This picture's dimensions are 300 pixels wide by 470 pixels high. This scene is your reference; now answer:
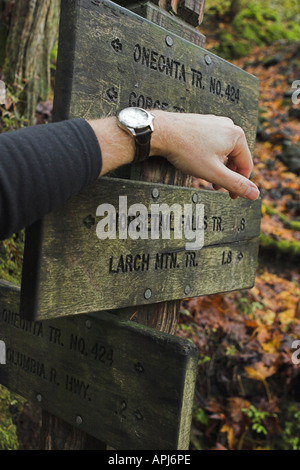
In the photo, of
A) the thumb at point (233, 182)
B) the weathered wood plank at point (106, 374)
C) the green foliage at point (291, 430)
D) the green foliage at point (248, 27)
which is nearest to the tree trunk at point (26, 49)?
the weathered wood plank at point (106, 374)

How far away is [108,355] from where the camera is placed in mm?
1426

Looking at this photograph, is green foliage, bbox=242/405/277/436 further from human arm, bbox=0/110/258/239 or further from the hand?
human arm, bbox=0/110/258/239

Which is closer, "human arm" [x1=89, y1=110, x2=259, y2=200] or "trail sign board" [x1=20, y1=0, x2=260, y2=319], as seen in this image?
"trail sign board" [x1=20, y1=0, x2=260, y2=319]

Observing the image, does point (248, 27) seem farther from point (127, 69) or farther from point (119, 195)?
point (119, 195)

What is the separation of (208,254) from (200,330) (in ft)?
6.19

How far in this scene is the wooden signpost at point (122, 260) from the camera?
3.89 feet

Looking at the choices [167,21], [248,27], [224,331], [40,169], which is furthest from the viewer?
[248,27]

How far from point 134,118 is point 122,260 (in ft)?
1.51

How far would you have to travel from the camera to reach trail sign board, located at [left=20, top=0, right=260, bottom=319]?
45.8 inches

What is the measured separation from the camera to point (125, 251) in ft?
4.44

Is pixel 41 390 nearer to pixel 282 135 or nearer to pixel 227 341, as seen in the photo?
pixel 227 341

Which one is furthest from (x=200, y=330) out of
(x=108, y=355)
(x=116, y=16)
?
(x=116, y=16)

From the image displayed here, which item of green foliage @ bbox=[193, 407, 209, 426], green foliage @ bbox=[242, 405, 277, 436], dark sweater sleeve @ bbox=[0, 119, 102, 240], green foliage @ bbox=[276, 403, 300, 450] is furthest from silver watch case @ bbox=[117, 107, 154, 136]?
green foliage @ bbox=[276, 403, 300, 450]

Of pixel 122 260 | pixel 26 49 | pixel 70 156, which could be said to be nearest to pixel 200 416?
pixel 122 260
